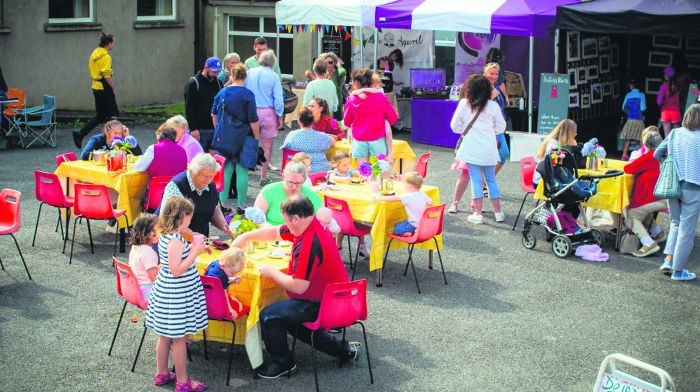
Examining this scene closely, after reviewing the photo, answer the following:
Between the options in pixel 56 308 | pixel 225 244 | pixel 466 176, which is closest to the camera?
pixel 225 244

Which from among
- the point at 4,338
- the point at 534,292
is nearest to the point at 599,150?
the point at 534,292

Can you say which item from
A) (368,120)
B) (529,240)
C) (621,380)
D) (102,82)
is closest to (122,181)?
(368,120)

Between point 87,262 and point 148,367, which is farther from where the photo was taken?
point 87,262

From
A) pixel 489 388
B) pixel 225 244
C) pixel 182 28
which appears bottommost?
pixel 489 388

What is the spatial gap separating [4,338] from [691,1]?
10.7 m

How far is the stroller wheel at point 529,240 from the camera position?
1062cm

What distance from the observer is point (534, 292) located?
9.12 meters

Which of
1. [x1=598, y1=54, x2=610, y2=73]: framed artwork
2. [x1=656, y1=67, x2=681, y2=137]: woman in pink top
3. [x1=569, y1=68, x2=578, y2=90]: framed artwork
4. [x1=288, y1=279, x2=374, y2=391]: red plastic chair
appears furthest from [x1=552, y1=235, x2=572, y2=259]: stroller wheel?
[x1=598, y1=54, x2=610, y2=73]: framed artwork

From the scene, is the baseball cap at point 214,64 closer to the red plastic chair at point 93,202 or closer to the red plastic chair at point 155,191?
the red plastic chair at point 155,191

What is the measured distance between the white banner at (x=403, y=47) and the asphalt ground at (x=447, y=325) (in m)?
9.11

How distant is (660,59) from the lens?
725 inches

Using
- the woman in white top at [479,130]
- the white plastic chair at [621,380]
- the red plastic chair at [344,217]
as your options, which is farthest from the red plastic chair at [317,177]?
the white plastic chair at [621,380]

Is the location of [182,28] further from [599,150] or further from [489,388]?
[489,388]

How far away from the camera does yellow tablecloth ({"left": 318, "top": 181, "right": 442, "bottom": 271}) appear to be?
9.07 meters
